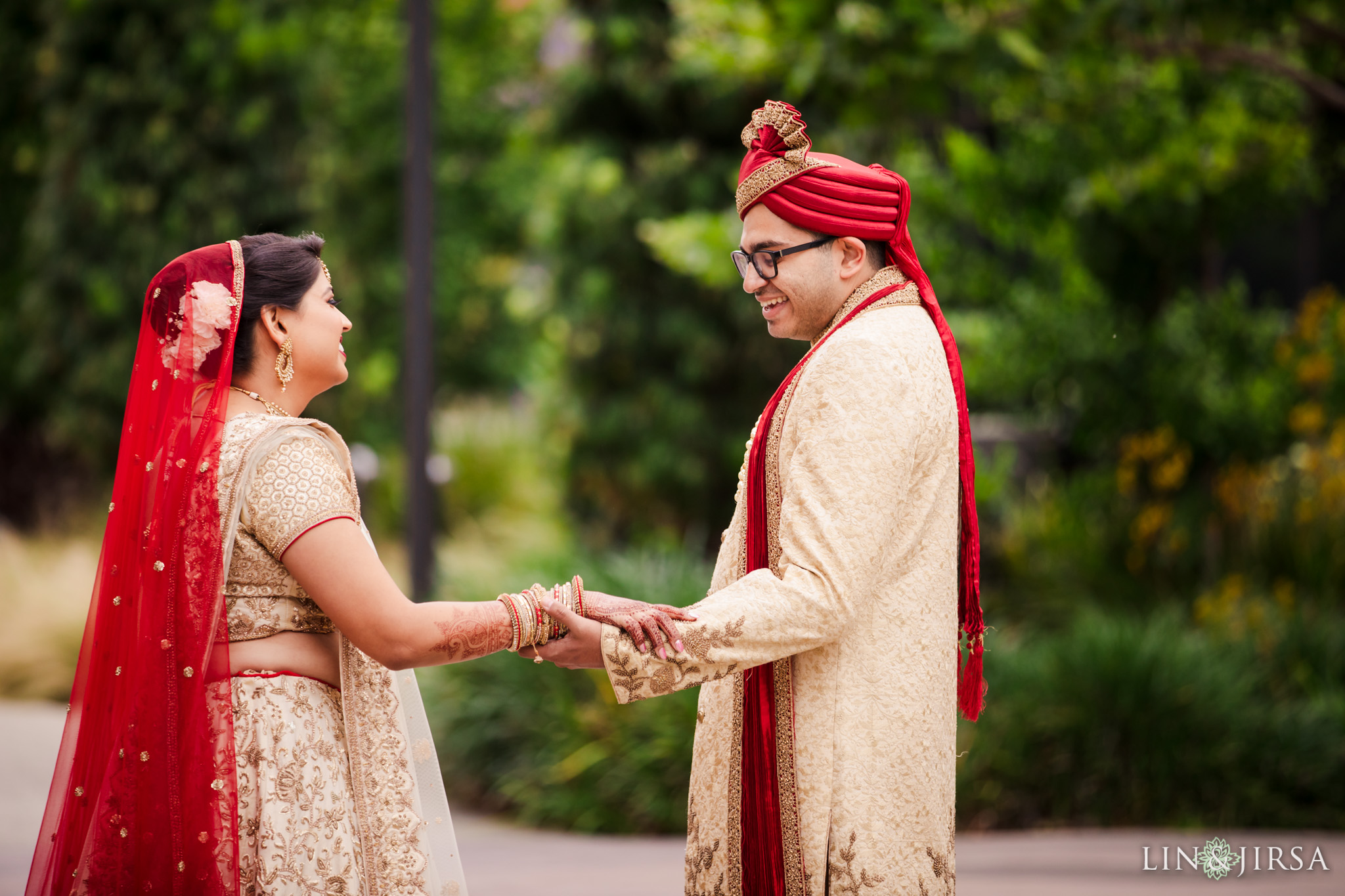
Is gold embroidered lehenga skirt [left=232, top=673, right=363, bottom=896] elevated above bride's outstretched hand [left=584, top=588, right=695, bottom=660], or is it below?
below

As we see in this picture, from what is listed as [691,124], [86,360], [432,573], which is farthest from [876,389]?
[86,360]

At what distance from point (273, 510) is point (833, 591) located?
104 centimetres

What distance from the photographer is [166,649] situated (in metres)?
2.27

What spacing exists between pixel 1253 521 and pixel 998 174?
107 inches

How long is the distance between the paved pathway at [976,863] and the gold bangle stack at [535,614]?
8.68ft

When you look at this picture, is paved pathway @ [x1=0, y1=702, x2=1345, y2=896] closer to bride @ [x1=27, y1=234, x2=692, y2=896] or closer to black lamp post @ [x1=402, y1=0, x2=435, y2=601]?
black lamp post @ [x1=402, y1=0, x2=435, y2=601]

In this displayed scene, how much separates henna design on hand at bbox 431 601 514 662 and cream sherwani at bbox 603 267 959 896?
8.3 inches

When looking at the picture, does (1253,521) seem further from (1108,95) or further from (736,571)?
(736,571)

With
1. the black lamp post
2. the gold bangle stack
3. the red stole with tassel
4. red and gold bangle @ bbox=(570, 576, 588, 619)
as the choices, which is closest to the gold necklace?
the gold bangle stack

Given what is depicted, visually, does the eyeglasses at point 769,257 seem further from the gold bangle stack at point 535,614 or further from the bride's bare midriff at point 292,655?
the bride's bare midriff at point 292,655

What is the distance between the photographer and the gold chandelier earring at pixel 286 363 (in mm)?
2432

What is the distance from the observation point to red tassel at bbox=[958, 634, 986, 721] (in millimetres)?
2797

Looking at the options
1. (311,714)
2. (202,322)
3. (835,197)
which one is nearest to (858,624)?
(835,197)
